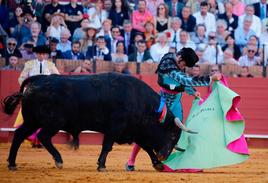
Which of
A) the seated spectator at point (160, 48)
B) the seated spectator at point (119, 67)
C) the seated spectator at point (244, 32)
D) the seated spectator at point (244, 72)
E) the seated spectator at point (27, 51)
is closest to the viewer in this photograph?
the seated spectator at point (27, 51)

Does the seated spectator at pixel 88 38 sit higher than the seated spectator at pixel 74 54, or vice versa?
the seated spectator at pixel 88 38

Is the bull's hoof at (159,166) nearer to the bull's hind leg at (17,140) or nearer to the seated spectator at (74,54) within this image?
the bull's hind leg at (17,140)

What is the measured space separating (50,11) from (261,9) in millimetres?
3846

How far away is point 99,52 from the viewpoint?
13.6 metres

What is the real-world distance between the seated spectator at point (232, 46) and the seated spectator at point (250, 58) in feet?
0.36

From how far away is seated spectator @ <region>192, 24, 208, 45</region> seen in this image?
1401cm

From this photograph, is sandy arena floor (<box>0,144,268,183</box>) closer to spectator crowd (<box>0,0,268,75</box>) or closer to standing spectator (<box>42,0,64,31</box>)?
spectator crowd (<box>0,0,268,75</box>)

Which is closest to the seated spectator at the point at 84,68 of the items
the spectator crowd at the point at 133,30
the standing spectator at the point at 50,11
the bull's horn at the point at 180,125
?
the spectator crowd at the point at 133,30

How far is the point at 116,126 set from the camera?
8.45 metres

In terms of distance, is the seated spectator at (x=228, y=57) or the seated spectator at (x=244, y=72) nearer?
the seated spectator at (x=228, y=57)

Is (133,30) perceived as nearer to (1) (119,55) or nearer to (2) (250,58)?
(1) (119,55)

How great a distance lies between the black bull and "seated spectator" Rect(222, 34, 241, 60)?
222 inches

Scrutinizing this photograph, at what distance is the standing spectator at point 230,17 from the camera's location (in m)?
14.4

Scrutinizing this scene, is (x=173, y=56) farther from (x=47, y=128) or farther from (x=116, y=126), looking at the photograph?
(x=47, y=128)
